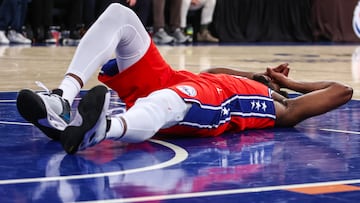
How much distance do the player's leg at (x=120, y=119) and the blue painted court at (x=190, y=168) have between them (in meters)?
0.06

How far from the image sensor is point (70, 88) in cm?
251

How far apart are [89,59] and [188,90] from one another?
0.32m

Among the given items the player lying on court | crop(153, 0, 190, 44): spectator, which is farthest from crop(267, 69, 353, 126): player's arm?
crop(153, 0, 190, 44): spectator

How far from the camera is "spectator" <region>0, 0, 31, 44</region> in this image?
29.0 ft

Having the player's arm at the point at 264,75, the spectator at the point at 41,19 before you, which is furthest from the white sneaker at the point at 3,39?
the player's arm at the point at 264,75

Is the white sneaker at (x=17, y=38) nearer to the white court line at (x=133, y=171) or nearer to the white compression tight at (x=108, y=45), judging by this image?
the white compression tight at (x=108, y=45)

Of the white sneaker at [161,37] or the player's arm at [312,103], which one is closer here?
the player's arm at [312,103]

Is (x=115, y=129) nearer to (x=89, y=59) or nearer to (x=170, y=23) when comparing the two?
(x=89, y=59)

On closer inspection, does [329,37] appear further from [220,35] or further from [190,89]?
[190,89]

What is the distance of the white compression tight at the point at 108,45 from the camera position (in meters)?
2.54

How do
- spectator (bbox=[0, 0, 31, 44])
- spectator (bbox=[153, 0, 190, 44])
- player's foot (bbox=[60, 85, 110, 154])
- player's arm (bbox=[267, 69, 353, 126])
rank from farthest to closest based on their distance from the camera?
spectator (bbox=[153, 0, 190, 44]) < spectator (bbox=[0, 0, 31, 44]) < player's arm (bbox=[267, 69, 353, 126]) < player's foot (bbox=[60, 85, 110, 154])

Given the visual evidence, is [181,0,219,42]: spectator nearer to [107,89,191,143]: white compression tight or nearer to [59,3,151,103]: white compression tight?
[59,3,151,103]: white compression tight

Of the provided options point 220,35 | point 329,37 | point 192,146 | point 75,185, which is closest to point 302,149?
point 192,146

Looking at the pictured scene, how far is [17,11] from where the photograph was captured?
8.84 meters
